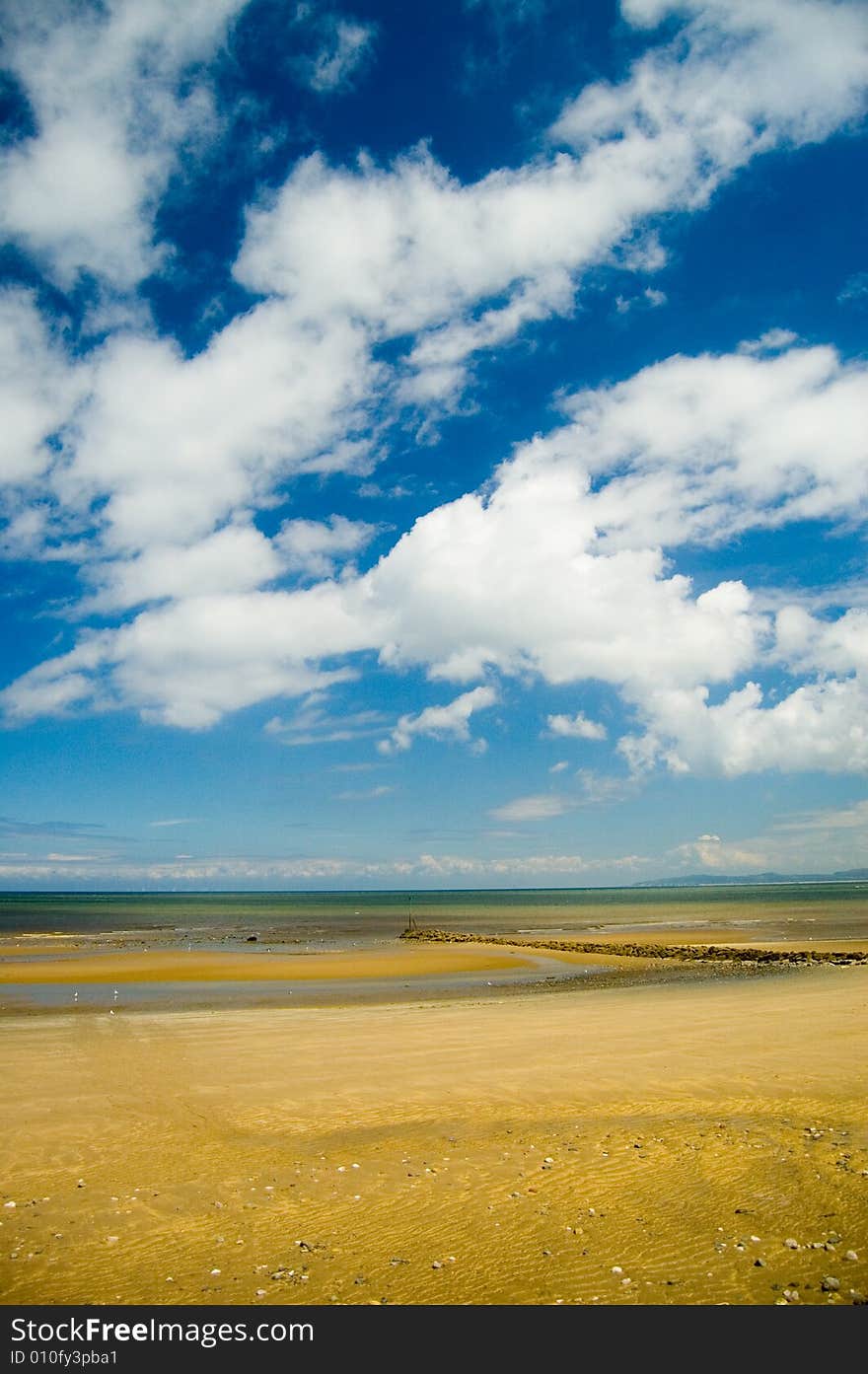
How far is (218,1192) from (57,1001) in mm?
26069

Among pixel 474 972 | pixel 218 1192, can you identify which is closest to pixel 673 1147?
pixel 218 1192

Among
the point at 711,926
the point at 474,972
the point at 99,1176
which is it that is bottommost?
the point at 711,926

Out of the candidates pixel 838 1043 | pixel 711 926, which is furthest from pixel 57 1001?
pixel 711 926

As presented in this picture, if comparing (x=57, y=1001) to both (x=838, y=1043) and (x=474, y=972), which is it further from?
(x=838, y=1043)

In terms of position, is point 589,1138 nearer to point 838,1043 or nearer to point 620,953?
point 838,1043

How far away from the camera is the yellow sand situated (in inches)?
314

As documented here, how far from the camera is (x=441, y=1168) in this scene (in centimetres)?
1123

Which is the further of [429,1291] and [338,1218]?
[338,1218]

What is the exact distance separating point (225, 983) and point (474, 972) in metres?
14.0

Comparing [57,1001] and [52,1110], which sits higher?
[52,1110]

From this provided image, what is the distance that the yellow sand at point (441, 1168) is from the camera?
7980 mm

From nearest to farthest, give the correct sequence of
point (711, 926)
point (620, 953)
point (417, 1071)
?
point (417, 1071) → point (620, 953) → point (711, 926)

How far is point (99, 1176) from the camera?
11164 mm
